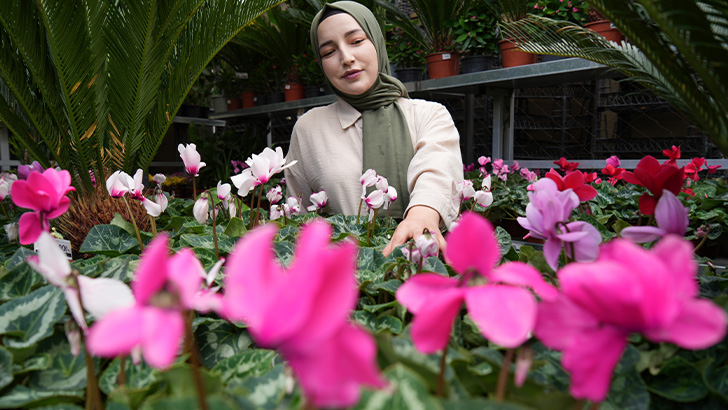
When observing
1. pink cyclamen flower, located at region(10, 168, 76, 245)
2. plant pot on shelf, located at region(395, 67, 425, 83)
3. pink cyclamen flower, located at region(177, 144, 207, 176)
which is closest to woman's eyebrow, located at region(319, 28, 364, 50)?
pink cyclamen flower, located at region(177, 144, 207, 176)

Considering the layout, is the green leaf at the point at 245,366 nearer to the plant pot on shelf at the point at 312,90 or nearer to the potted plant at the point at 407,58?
the potted plant at the point at 407,58

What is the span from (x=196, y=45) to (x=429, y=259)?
1535 mm

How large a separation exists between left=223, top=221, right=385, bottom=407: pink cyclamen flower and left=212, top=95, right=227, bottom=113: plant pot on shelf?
6.46 metres

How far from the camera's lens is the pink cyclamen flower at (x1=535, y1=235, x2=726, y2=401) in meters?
0.28

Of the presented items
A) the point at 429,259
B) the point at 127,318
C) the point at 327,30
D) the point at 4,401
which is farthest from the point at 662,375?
the point at 327,30

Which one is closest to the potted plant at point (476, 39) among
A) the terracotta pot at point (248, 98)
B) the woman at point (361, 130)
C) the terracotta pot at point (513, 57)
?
the terracotta pot at point (513, 57)

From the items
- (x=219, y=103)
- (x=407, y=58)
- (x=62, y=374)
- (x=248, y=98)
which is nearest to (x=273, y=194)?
(x=62, y=374)

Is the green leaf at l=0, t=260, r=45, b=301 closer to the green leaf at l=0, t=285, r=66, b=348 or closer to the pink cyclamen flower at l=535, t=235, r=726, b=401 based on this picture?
the green leaf at l=0, t=285, r=66, b=348

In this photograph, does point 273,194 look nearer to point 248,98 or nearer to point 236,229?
point 236,229

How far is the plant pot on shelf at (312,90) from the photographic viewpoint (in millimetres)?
5156

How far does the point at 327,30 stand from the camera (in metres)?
1.98

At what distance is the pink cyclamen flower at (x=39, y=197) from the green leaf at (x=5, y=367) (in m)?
0.20

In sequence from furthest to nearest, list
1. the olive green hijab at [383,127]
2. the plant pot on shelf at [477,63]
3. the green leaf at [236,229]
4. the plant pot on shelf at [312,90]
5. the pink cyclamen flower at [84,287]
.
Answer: the plant pot on shelf at [312,90] < the plant pot on shelf at [477,63] < the olive green hijab at [383,127] < the green leaf at [236,229] < the pink cyclamen flower at [84,287]

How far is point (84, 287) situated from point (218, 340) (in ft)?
1.26
